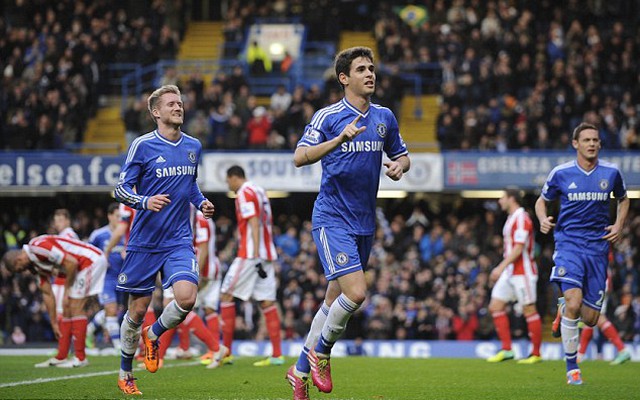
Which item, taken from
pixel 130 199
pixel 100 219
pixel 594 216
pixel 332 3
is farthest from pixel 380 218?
pixel 130 199

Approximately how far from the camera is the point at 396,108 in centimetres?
2838

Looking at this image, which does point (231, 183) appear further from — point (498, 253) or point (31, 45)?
point (31, 45)

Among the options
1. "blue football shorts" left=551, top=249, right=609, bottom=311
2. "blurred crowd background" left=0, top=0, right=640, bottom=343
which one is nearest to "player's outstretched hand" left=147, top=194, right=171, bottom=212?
"blue football shorts" left=551, top=249, right=609, bottom=311

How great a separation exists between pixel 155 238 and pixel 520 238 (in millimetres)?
7405

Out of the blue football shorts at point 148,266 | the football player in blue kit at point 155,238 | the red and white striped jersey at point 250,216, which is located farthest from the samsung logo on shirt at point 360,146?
the red and white striped jersey at point 250,216

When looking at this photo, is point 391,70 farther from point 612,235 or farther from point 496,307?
point 612,235

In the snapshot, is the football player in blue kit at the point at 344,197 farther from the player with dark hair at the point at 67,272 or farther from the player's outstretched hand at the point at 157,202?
the player with dark hair at the point at 67,272

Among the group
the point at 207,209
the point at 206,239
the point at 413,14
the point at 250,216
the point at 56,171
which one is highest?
the point at 413,14

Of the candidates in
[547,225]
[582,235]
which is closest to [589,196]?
[582,235]

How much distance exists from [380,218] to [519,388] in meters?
15.1

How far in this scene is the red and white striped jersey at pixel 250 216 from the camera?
14.9 meters

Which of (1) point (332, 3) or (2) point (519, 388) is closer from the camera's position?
(2) point (519, 388)

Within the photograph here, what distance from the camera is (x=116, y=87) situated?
31.4m

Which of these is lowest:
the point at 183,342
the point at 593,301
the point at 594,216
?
the point at 183,342
